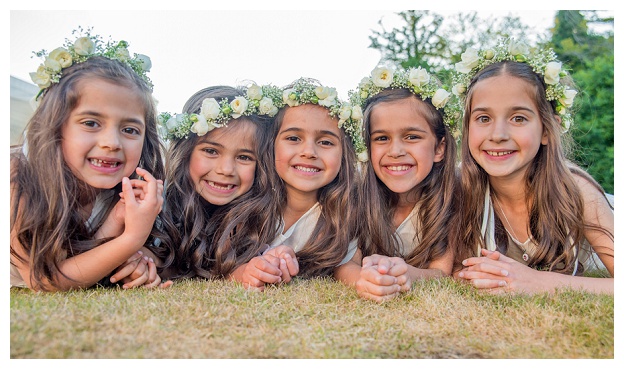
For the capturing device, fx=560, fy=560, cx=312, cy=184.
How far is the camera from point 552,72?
441 centimetres

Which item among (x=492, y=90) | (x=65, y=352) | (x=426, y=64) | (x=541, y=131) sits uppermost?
(x=426, y=64)

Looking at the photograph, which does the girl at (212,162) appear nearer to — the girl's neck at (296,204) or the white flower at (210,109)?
the white flower at (210,109)

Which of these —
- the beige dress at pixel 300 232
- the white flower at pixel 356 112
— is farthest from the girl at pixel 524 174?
the beige dress at pixel 300 232

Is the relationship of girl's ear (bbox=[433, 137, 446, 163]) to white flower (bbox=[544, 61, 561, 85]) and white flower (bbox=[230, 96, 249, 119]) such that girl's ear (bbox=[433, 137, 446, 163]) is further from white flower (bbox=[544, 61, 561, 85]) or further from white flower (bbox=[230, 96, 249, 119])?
white flower (bbox=[230, 96, 249, 119])

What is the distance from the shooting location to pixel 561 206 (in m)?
4.43

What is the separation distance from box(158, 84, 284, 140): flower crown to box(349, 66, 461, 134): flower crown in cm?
73

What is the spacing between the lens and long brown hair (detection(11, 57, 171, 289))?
3.77 m

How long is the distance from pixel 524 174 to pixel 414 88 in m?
1.18

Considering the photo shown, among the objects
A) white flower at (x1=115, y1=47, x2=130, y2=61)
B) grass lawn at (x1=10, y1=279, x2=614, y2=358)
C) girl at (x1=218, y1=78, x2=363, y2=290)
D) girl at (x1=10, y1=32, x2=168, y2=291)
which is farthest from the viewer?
girl at (x1=218, y1=78, x2=363, y2=290)

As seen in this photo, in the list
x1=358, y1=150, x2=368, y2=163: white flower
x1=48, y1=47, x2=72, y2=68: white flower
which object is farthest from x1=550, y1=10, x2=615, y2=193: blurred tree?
x1=48, y1=47, x2=72, y2=68: white flower

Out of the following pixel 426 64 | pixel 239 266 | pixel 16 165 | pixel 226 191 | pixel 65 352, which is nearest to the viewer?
pixel 65 352
